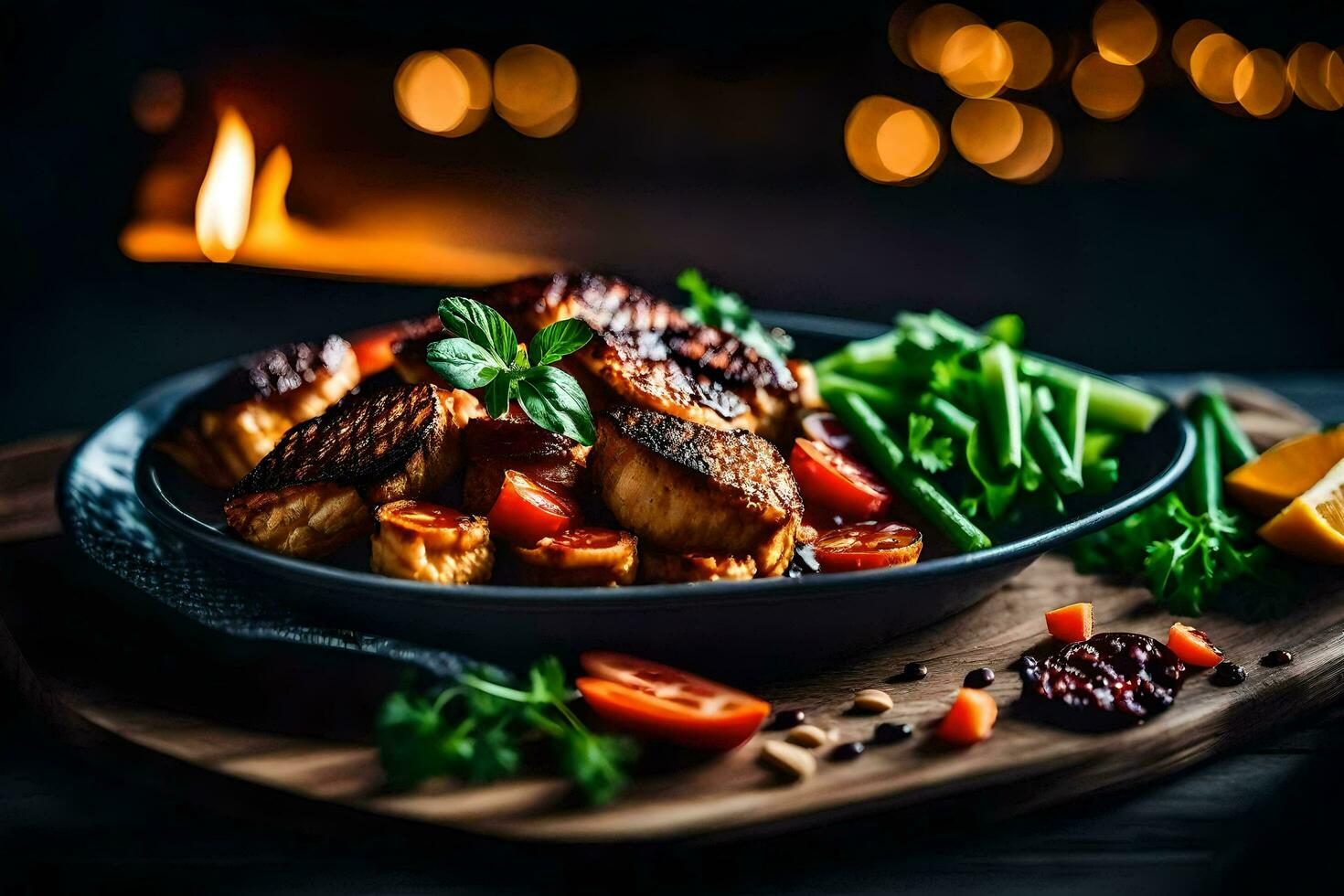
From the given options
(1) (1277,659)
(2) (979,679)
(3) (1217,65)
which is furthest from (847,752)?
(3) (1217,65)

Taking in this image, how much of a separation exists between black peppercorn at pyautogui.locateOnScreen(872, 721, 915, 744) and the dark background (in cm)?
526

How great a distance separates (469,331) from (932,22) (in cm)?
554

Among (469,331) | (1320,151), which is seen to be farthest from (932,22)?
(469,331)

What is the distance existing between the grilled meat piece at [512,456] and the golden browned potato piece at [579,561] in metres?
0.24

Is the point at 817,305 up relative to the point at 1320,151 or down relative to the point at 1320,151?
down

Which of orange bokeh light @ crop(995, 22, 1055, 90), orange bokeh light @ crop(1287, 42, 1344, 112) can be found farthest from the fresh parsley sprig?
orange bokeh light @ crop(1287, 42, 1344, 112)

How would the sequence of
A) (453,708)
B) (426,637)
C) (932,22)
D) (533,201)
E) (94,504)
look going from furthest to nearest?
1. (533,201)
2. (932,22)
3. (94,504)
4. (426,637)
5. (453,708)

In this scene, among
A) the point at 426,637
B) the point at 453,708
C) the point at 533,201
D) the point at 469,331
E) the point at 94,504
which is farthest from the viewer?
the point at 533,201

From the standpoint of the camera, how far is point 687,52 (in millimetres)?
Answer: 7426

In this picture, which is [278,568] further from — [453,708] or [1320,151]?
[1320,151]

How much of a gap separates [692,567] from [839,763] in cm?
57

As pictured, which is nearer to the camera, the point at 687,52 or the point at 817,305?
the point at 687,52

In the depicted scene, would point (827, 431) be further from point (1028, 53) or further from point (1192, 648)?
point (1028, 53)

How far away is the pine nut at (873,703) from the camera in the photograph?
266 centimetres
